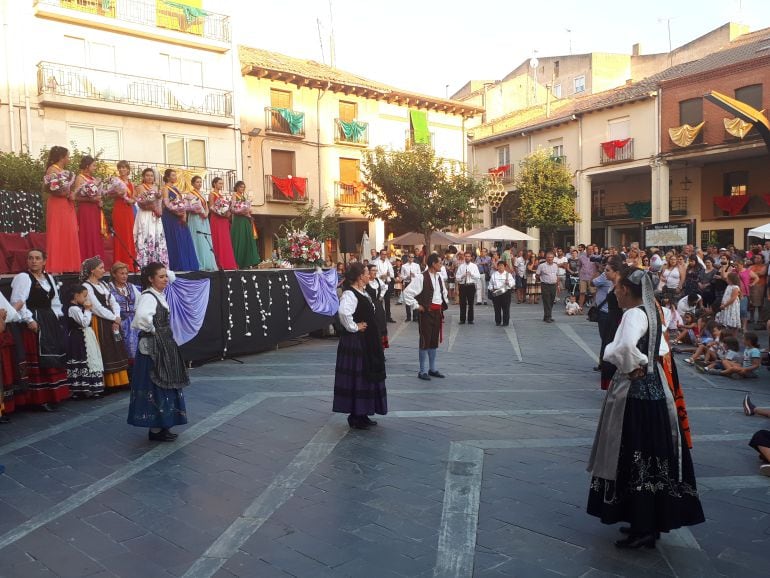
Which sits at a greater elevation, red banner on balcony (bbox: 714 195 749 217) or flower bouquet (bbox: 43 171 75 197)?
red banner on balcony (bbox: 714 195 749 217)

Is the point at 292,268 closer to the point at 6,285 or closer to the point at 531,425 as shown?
the point at 6,285

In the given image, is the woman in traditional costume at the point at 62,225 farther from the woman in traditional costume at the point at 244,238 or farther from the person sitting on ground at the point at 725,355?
the person sitting on ground at the point at 725,355

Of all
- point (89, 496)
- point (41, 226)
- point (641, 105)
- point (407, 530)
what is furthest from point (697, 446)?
point (641, 105)

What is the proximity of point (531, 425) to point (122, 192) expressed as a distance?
22.7ft

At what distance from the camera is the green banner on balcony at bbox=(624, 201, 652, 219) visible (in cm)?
3037

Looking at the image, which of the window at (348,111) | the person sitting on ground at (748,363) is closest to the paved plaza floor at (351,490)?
the person sitting on ground at (748,363)

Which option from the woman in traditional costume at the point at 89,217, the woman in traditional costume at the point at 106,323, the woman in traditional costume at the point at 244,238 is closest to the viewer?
the woman in traditional costume at the point at 106,323

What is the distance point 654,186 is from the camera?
94.4 ft

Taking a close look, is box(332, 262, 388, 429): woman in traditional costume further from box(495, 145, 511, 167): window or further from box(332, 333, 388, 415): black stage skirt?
box(495, 145, 511, 167): window

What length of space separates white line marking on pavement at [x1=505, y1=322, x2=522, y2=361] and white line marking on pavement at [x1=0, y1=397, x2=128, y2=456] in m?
6.43

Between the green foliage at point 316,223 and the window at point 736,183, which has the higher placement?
the window at point 736,183

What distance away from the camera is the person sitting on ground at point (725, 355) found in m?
9.54

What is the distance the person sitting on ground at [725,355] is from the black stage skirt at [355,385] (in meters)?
5.76

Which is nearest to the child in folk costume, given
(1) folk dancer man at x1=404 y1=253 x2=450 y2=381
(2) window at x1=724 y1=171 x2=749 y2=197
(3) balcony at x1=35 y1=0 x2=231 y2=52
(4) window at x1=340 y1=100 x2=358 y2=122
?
(1) folk dancer man at x1=404 y1=253 x2=450 y2=381
